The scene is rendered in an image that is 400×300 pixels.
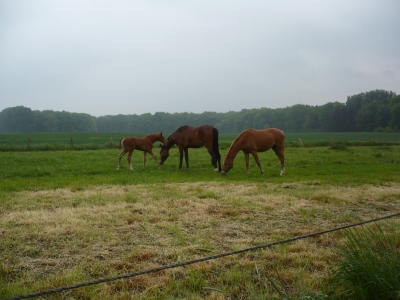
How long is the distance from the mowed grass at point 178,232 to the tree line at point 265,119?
255 ft

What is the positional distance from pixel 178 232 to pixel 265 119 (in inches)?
3623

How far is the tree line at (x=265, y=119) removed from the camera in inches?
3233

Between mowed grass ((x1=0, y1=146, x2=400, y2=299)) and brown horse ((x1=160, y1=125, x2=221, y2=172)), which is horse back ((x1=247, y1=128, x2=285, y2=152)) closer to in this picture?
brown horse ((x1=160, y1=125, x2=221, y2=172))

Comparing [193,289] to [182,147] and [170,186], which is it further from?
[182,147]

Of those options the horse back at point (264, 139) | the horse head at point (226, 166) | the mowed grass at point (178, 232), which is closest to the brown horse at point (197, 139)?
the horse head at point (226, 166)

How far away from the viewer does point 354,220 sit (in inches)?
227

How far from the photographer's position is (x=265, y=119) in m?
94.4

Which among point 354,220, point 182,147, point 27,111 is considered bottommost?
point 354,220

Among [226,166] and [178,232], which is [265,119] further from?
[178,232]

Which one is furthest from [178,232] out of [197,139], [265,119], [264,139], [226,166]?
[265,119]

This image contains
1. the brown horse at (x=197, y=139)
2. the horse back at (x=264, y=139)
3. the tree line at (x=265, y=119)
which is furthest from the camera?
the tree line at (x=265, y=119)

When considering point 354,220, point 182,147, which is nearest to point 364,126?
point 182,147

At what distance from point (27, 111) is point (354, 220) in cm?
9586

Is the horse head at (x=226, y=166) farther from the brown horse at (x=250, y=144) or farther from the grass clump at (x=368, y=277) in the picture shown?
the grass clump at (x=368, y=277)
